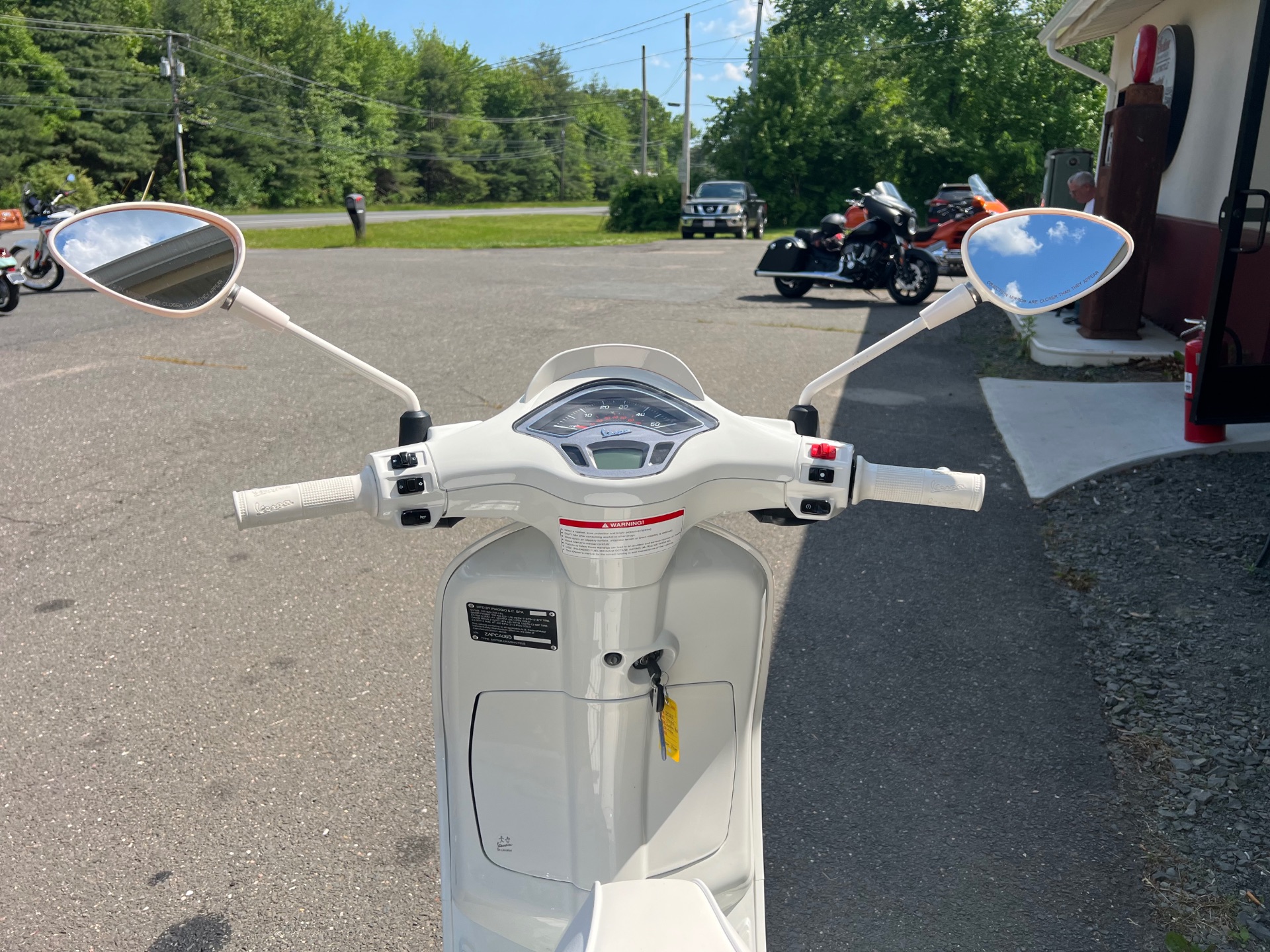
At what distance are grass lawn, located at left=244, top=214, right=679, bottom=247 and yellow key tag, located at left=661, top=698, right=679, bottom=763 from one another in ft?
74.0

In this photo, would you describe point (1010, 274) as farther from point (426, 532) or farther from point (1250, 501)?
point (1250, 501)

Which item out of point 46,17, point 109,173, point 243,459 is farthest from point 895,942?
point 46,17

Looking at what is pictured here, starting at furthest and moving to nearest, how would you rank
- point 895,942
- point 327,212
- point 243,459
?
point 327,212 < point 243,459 < point 895,942

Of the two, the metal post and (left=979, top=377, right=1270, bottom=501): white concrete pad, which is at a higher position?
the metal post

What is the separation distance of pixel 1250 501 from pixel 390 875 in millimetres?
4517

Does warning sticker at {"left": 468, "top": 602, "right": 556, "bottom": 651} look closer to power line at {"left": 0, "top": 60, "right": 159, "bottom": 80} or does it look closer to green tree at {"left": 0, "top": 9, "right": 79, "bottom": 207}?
green tree at {"left": 0, "top": 9, "right": 79, "bottom": 207}

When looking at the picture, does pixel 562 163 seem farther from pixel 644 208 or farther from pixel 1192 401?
pixel 1192 401

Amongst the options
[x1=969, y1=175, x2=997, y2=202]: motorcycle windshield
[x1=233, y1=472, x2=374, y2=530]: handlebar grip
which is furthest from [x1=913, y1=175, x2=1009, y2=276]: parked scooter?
[x1=233, y1=472, x2=374, y2=530]: handlebar grip

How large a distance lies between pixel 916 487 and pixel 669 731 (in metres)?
0.60

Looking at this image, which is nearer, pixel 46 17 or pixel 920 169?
pixel 920 169

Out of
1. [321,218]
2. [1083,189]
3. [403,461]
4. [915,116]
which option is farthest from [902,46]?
[403,461]

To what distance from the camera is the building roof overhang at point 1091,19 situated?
10.3 metres

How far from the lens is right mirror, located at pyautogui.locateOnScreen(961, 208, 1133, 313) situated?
180 cm

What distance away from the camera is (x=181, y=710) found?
3473 mm
